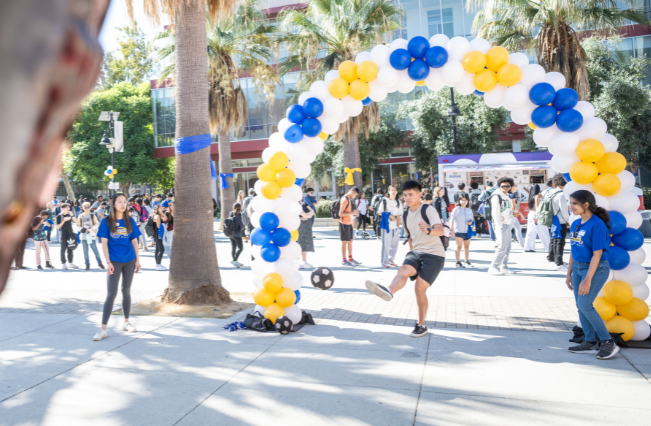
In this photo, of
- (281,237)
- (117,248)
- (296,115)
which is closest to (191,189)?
(117,248)

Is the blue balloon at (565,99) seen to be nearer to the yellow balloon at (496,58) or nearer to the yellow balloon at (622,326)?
the yellow balloon at (496,58)

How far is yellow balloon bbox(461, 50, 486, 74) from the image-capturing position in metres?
6.17

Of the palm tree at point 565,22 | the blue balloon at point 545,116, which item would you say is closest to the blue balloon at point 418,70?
the blue balloon at point 545,116

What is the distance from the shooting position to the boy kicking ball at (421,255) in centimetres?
594

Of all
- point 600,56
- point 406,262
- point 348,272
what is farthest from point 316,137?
point 600,56

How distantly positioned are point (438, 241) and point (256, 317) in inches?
103

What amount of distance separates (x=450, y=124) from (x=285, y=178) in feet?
64.1

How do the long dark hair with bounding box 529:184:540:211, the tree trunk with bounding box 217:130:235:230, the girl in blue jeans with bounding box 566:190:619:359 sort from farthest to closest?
the tree trunk with bounding box 217:130:235:230, the long dark hair with bounding box 529:184:540:211, the girl in blue jeans with bounding box 566:190:619:359

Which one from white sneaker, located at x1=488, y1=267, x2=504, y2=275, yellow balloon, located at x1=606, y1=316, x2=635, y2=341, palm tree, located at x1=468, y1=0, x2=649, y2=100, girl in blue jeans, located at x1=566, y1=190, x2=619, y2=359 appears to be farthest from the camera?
palm tree, located at x1=468, y1=0, x2=649, y2=100

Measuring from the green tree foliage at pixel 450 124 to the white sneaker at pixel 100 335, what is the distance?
2026 cm

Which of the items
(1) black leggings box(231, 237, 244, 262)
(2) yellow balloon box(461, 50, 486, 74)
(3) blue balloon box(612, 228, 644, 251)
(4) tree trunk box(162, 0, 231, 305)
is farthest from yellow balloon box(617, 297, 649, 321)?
(1) black leggings box(231, 237, 244, 262)

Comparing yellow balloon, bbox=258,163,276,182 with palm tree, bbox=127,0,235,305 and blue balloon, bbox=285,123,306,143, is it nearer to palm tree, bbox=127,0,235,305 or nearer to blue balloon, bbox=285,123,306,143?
blue balloon, bbox=285,123,306,143

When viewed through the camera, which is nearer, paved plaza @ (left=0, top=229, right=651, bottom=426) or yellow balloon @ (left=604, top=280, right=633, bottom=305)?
paved plaza @ (left=0, top=229, right=651, bottom=426)

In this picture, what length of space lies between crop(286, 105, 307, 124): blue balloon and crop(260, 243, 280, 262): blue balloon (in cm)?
174
